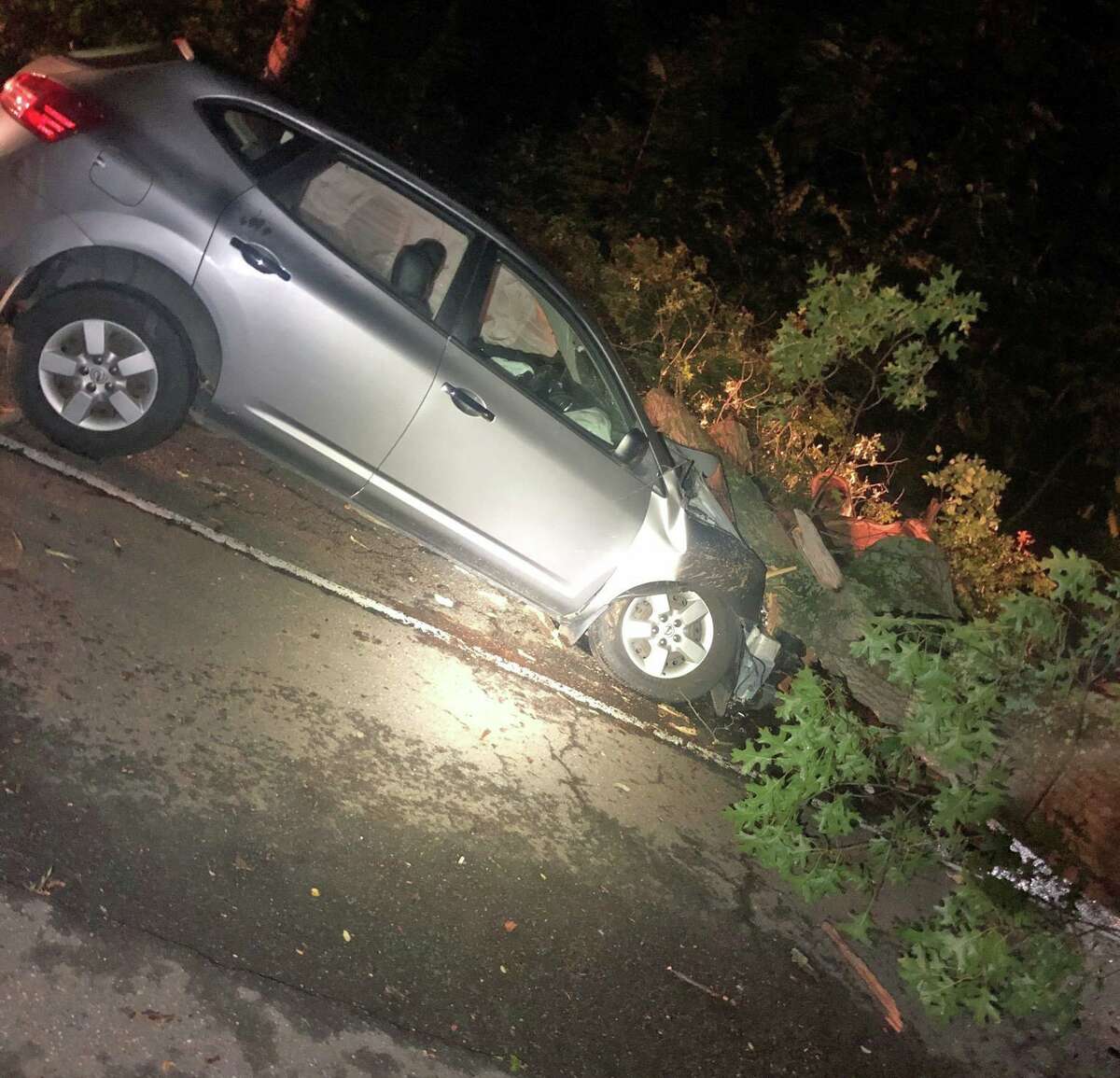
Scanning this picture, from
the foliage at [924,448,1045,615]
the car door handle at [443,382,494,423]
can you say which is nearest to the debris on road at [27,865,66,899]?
the car door handle at [443,382,494,423]

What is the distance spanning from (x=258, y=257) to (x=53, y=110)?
100 cm

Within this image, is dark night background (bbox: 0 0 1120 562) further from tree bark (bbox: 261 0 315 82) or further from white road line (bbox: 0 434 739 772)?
white road line (bbox: 0 434 739 772)

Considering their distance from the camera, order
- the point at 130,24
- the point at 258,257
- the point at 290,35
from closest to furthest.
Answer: the point at 258,257
the point at 290,35
the point at 130,24

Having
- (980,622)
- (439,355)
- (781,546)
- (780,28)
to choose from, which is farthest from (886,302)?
(780,28)

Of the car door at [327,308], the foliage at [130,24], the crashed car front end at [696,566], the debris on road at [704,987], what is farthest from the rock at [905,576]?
the foliage at [130,24]

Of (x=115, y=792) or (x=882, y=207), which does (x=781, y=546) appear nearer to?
(x=115, y=792)

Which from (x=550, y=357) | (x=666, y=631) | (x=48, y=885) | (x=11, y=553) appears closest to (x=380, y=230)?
(x=550, y=357)

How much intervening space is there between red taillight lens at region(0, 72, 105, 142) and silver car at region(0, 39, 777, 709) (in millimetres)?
10

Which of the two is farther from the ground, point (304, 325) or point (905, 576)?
point (905, 576)

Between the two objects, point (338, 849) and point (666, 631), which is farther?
point (666, 631)

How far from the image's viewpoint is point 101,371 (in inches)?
172

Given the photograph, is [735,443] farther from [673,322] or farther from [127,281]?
[127,281]

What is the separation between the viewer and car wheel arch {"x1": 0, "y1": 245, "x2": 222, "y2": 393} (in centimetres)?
421

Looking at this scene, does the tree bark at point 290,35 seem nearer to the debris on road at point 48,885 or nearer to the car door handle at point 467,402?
the car door handle at point 467,402
